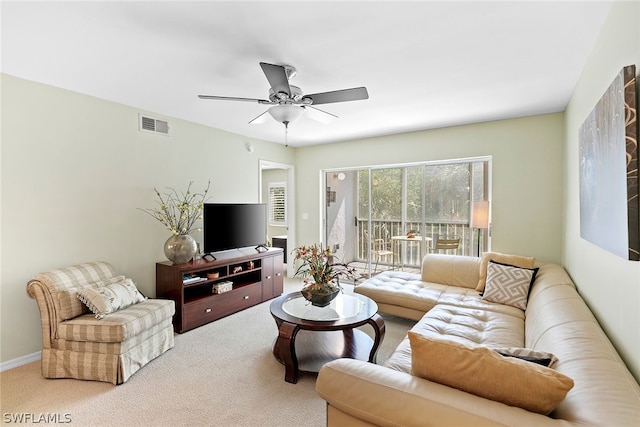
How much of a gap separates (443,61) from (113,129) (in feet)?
11.1

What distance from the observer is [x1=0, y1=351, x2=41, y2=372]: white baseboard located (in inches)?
103

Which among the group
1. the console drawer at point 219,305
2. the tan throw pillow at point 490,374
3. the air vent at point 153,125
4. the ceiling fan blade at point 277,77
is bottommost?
the console drawer at point 219,305

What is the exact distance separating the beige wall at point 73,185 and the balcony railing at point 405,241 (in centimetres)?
307

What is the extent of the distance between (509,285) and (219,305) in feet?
10.8

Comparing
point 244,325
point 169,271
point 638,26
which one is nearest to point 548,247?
point 638,26

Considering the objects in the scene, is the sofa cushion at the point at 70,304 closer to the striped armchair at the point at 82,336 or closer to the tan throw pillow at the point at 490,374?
the striped armchair at the point at 82,336

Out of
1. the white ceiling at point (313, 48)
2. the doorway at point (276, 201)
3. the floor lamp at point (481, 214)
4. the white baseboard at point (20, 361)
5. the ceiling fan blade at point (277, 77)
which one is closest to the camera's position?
the white ceiling at point (313, 48)

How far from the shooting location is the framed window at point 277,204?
7.11 m

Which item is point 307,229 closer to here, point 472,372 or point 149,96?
point 149,96

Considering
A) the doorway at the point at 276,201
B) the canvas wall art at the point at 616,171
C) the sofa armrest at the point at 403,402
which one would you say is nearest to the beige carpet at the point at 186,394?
the sofa armrest at the point at 403,402

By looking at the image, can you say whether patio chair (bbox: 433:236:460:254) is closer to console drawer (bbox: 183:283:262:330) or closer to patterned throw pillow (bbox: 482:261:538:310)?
patterned throw pillow (bbox: 482:261:538:310)

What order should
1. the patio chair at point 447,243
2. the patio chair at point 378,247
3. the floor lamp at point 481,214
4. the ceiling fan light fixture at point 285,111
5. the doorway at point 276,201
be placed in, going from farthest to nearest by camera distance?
the doorway at point 276,201, the patio chair at point 378,247, the patio chair at point 447,243, the floor lamp at point 481,214, the ceiling fan light fixture at point 285,111

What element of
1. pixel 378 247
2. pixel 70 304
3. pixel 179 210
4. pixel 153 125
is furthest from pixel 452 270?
pixel 153 125

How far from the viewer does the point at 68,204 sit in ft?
9.82
